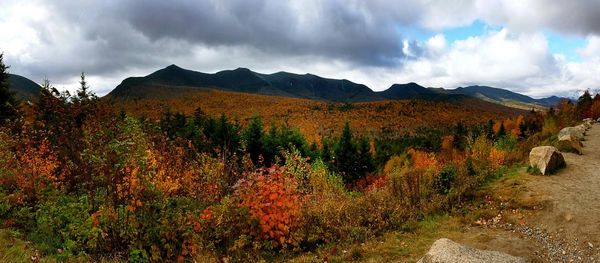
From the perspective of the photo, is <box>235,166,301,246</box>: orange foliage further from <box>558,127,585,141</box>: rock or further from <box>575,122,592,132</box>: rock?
<box>575,122,592,132</box>: rock

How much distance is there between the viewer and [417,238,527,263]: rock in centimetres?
570

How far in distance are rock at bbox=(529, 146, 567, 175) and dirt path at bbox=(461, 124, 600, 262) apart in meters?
0.29

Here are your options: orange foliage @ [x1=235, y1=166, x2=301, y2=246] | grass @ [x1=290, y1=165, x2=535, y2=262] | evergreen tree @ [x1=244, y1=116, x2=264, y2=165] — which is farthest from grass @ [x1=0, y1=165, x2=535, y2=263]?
evergreen tree @ [x1=244, y1=116, x2=264, y2=165]

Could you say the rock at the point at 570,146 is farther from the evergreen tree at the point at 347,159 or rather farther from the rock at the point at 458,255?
the evergreen tree at the point at 347,159

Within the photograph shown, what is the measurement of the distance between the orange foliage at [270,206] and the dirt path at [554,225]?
12.2ft

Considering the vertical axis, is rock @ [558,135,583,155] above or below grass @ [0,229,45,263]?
above

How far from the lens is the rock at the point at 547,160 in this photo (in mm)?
11414

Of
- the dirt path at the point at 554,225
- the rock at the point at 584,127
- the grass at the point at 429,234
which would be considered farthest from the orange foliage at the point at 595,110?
the grass at the point at 429,234

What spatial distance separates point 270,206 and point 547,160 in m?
8.56

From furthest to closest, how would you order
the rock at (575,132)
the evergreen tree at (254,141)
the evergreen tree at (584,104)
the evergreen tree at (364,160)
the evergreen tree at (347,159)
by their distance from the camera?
1. the evergreen tree at (364,160)
2. the evergreen tree at (347,159)
3. the evergreen tree at (254,141)
4. the evergreen tree at (584,104)
5. the rock at (575,132)

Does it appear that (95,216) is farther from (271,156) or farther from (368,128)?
(368,128)

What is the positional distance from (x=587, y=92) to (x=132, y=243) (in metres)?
30.5

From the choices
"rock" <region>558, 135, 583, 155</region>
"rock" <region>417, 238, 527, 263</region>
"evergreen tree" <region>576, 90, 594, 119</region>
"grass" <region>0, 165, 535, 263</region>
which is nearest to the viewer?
"rock" <region>417, 238, 527, 263</region>

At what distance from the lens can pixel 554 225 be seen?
849 centimetres
